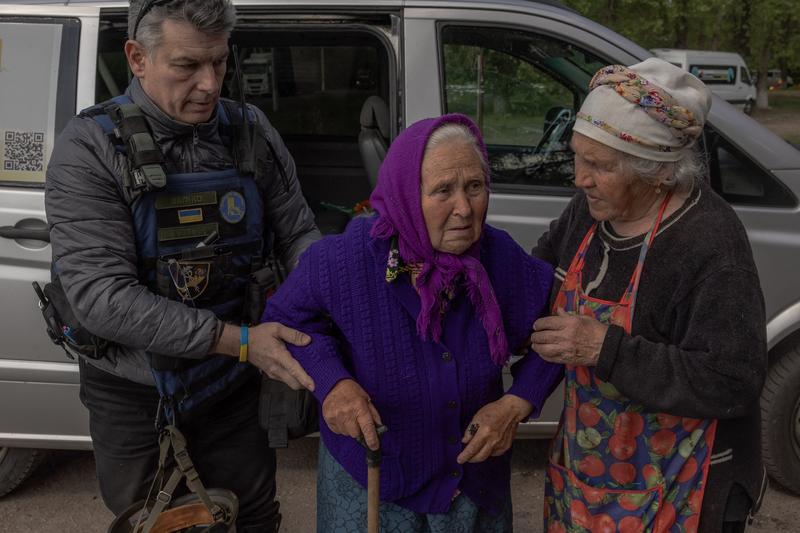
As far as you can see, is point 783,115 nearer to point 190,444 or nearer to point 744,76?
point 744,76

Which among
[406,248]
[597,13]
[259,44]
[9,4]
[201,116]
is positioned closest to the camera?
[406,248]

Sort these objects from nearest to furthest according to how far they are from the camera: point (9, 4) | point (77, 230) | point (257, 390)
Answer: point (77, 230) < point (257, 390) < point (9, 4)

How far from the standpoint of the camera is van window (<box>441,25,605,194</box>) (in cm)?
330

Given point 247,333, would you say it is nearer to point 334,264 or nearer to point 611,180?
point 334,264

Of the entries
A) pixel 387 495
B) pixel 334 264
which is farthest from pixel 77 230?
pixel 387 495

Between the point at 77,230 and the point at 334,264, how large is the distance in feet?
1.98

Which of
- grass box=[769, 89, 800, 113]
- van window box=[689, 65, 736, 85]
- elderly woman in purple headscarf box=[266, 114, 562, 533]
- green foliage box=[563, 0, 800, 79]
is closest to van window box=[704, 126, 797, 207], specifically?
elderly woman in purple headscarf box=[266, 114, 562, 533]

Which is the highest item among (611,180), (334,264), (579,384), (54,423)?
(611,180)

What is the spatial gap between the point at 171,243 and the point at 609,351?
1.05m

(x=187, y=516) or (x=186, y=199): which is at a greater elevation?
(x=186, y=199)

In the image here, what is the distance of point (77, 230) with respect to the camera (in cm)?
194

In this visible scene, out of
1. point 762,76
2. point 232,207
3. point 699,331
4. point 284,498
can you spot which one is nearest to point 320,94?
point 284,498

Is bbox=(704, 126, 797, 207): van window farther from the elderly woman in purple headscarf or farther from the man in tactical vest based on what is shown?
the man in tactical vest

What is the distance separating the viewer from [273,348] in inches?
75.5
